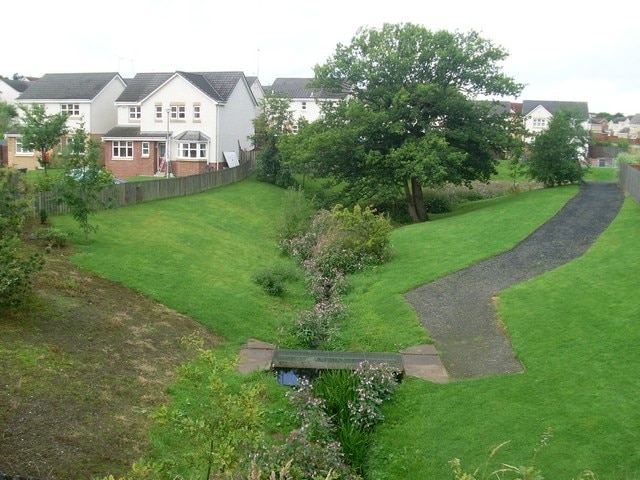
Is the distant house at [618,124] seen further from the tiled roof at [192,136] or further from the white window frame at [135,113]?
the white window frame at [135,113]

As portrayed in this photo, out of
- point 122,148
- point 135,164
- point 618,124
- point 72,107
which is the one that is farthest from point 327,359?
point 618,124

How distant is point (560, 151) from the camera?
41844 mm

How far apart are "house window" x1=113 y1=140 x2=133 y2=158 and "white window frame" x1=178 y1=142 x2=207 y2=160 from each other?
4659 mm

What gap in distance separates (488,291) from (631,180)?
20.8m

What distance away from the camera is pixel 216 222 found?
35594mm

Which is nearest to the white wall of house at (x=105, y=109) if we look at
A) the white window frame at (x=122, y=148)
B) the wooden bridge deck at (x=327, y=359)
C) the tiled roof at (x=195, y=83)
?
the tiled roof at (x=195, y=83)

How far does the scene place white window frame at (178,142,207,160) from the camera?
174 ft

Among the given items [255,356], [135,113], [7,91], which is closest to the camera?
[255,356]

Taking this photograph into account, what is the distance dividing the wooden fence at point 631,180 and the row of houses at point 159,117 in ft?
37.0

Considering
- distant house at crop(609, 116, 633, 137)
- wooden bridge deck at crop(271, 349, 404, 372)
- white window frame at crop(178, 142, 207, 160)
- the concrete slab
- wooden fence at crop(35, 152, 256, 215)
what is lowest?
the concrete slab

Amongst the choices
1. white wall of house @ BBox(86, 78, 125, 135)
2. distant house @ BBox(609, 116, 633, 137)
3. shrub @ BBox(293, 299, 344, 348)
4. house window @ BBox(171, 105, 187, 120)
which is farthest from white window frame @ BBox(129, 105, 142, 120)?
distant house @ BBox(609, 116, 633, 137)

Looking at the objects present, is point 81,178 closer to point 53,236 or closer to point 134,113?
point 53,236

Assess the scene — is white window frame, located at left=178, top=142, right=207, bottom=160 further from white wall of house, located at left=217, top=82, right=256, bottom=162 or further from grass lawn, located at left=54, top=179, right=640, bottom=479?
grass lawn, located at left=54, top=179, right=640, bottom=479

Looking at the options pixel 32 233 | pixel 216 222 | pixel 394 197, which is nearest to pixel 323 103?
pixel 394 197
